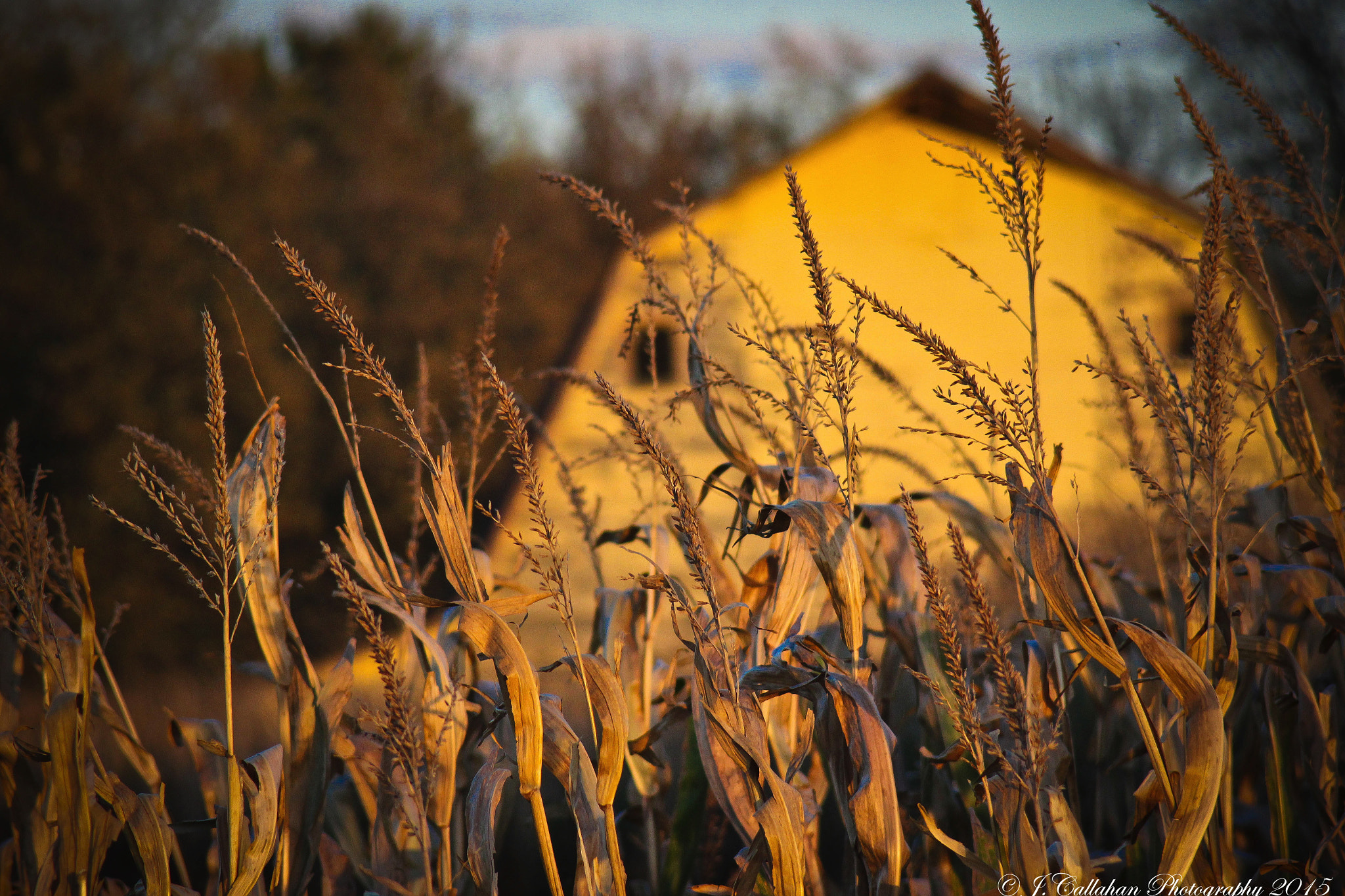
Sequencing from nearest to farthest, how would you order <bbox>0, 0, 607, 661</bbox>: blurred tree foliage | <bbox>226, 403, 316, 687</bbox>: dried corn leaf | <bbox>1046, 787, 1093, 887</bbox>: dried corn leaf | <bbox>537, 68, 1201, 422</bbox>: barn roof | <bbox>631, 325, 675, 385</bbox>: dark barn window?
<bbox>1046, 787, 1093, 887</bbox>: dried corn leaf < <bbox>226, 403, 316, 687</bbox>: dried corn leaf < <bbox>537, 68, 1201, 422</bbox>: barn roof < <bbox>631, 325, 675, 385</bbox>: dark barn window < <bbox>0, 0, 607, 661</bbox>: blurred tree foliage

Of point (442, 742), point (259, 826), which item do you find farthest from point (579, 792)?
point (259, 826)

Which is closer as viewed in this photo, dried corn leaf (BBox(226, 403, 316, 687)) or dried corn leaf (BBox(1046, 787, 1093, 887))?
dried corn leaf (BBox(1046, 787, 1093, 887))

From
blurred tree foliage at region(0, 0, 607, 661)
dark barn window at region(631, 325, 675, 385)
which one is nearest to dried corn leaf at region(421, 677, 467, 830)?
dark barn window at region(631, 325, 675, 385)

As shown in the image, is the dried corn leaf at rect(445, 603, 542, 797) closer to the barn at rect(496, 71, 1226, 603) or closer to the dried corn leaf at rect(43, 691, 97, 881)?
the dried corn leaf at rect(43, 691, 97, 881)

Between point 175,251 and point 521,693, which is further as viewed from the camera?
point 175,251

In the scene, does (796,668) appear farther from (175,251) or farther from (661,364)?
(175,251)

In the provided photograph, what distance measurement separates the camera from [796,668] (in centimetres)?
123

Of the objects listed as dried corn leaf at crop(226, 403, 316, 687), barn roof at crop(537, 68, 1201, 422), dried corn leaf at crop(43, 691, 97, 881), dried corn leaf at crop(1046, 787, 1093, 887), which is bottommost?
dried corn leaf at crop(1046, 787, 1093, 887)

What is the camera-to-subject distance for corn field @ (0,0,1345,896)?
1.16 meters

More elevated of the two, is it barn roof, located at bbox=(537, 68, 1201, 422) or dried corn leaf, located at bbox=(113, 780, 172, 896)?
barn roof, located at bbox=(537, 68, 1201, 422)

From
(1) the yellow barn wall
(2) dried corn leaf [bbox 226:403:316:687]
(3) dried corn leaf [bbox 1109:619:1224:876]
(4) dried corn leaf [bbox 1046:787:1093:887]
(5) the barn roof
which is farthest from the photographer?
(1) the yellow barn wall

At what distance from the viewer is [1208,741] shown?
1154 millimetres

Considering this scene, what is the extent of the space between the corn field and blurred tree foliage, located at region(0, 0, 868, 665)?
6.03m

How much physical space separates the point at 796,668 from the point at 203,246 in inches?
539
